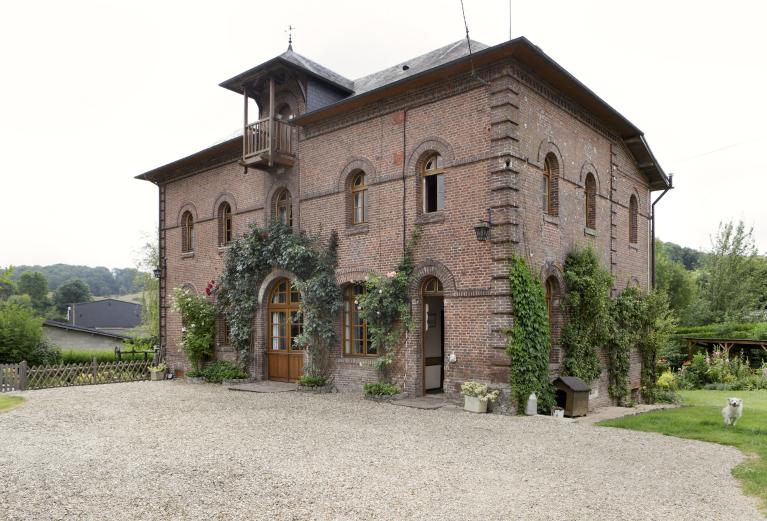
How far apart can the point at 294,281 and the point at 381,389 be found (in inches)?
160

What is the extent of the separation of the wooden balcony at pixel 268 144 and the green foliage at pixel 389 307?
4.76 metres

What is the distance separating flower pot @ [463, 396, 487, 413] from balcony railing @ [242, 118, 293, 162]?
8302 millimetres

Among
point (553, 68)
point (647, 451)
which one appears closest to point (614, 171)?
point (553, 68)

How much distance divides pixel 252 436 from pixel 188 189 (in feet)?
42.2

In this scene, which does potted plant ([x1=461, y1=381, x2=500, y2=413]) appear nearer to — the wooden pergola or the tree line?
the wooden pergola

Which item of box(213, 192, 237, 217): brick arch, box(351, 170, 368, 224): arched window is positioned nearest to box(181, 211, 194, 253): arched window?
box(213, 192, 237, 217): brick arch

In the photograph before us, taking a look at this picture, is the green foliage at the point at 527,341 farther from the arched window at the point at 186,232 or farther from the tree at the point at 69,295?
the tree at the point at 69,295

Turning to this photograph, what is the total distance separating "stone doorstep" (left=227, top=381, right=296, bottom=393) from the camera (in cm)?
1479

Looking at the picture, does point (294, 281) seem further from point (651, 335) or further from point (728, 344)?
point (728, 344)

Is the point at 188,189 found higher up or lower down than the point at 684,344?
higher up

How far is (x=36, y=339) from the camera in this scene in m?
21.3

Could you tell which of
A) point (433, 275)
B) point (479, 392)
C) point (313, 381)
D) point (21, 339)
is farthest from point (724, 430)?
point (21, 339)

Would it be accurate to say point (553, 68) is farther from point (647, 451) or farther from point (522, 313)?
point (647, 451)

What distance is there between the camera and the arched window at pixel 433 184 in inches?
513
